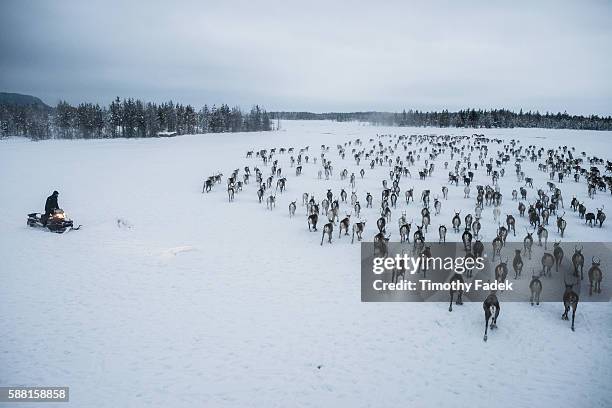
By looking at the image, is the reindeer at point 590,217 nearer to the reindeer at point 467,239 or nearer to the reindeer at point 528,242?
Result: the reindeer at point 528,242

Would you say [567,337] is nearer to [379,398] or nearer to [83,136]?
[379,398]

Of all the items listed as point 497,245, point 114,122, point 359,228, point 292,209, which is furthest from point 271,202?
point 114,122

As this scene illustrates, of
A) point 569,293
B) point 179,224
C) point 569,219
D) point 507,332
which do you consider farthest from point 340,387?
point 569,219

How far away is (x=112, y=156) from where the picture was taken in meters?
53.4

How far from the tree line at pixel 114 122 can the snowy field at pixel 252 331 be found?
75937 millimetres

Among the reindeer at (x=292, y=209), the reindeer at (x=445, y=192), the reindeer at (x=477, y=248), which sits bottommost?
the reindeer at (x=477, y=248)

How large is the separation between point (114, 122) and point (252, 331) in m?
96.4

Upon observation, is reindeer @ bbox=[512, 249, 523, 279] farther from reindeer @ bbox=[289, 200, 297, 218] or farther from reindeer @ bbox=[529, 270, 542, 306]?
reindeer @ bbox=[289, 200, 297, 218]

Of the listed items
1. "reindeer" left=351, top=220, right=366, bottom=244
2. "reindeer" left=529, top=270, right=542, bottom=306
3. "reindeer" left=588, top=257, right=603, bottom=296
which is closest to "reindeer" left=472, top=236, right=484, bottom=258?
"reindeer" left=529, top=270, right=542, bottom=306

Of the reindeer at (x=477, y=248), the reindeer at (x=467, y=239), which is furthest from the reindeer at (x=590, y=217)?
the reindeer at (x=477, y=248)

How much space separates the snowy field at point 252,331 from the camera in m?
8.55

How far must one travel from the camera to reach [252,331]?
10820 mm

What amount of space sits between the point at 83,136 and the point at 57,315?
102 m

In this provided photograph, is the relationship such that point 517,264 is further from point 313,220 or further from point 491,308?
point 313,220
